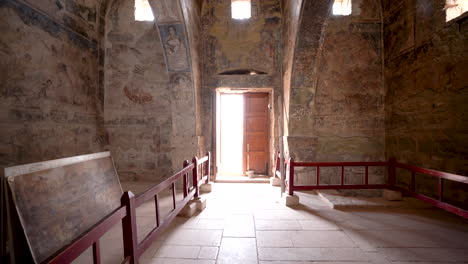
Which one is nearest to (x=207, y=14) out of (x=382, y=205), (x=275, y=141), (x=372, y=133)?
(x=275, y=141)

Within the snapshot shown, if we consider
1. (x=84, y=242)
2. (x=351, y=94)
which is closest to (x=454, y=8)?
(x=351, y=94)

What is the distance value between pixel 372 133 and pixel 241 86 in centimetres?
388

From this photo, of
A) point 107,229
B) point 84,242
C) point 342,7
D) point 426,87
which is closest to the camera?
point 84,242

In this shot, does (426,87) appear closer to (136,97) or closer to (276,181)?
(276,181)

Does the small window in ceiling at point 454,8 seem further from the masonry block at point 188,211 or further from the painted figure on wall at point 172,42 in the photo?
the masonry block at point 188,211

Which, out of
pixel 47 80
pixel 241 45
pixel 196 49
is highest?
pixel 241 45

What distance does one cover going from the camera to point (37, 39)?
3482 mm

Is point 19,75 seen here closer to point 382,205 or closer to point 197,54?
point 197,54

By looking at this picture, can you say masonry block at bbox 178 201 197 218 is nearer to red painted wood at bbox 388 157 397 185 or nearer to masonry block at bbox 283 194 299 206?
masonry block at bbox 283 194 299 206

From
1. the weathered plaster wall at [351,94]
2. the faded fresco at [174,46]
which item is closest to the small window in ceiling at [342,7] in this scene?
the weathered plaster wall at [351,94]

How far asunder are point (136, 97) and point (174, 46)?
2.32 metres

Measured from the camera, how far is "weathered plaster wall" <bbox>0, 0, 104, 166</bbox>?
311 cm

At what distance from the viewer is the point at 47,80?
3.67 m

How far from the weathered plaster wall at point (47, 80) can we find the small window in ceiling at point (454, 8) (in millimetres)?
6985
